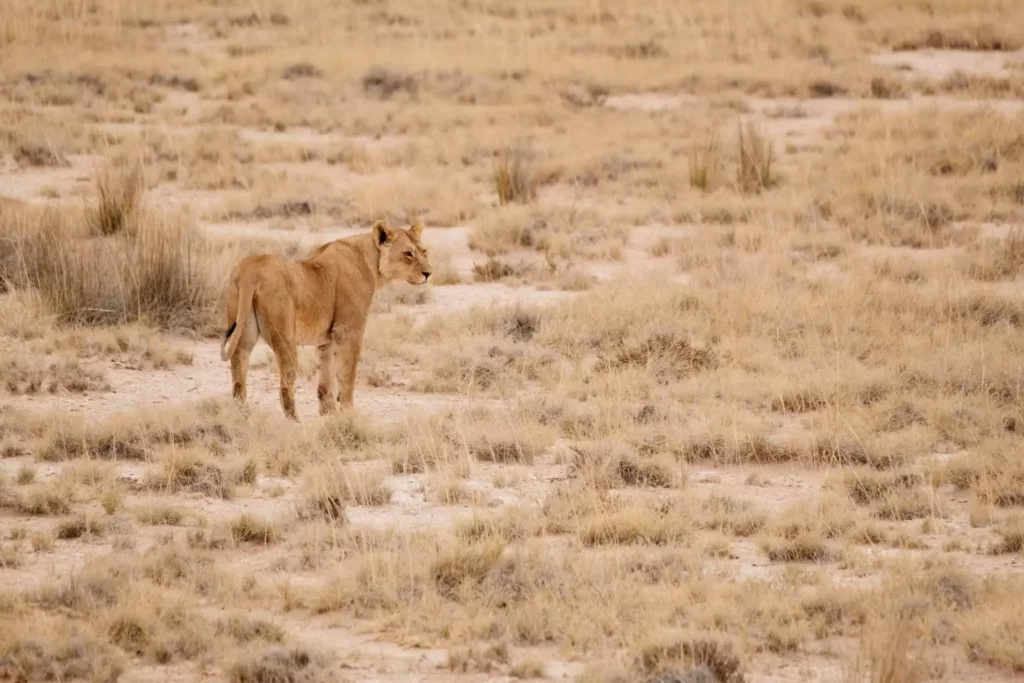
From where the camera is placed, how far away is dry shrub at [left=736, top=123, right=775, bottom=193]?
54.9ft

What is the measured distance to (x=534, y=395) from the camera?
9.80 meters

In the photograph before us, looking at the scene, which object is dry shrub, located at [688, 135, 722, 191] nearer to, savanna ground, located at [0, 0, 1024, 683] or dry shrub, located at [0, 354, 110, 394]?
savanna ground, located at [0, 0, 1024, 683]

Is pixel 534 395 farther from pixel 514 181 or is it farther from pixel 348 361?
pixel 514 181

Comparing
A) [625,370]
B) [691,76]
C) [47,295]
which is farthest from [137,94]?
[625,370]

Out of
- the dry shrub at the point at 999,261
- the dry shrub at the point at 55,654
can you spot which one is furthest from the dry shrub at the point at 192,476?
the dry shrub at the point at 999,261

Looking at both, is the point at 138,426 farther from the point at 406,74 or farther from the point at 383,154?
the point at 406,74

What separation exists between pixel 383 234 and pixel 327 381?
1021 millimetres

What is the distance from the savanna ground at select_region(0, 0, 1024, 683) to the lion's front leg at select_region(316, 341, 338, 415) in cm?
34

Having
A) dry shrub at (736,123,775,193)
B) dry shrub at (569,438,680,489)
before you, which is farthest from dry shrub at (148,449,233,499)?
dry shrub at (736,123,775,193)

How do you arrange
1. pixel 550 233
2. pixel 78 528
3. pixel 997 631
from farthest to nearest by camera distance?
pixel 550 233
pixel 78 528
pixel 997 631

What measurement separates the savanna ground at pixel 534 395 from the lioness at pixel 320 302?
389mm

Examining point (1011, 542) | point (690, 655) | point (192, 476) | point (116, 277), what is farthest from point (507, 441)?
point (116, 277)

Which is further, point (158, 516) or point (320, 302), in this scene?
point (320, 302)

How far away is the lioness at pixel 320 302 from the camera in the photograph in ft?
28.2
